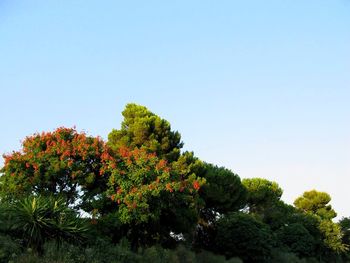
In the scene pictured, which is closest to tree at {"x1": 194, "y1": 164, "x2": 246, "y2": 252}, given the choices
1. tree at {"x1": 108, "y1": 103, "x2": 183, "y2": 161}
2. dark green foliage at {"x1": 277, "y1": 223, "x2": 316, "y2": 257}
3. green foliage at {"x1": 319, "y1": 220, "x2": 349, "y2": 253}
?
tree at {"x1": 108, "y1": 103, "x2": 183, "y2": 161}

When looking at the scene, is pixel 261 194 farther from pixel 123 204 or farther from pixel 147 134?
pixel 123 204

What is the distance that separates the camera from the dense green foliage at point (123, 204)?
60.1 feet

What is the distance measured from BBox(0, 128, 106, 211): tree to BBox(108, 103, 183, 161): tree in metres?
11.8

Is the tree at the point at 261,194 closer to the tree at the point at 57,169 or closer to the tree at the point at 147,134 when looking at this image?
the tree at the point at 147,134

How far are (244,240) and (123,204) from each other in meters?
11.1

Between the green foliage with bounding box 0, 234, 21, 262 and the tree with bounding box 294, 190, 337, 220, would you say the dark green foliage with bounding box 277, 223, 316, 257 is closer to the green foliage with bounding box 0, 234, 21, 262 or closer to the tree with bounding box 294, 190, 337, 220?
the green foliage with bounding box 0, 234, 21, 262

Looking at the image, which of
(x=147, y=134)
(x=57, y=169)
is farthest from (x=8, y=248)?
(x=147, y=134)

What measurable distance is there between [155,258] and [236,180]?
21664 millimetres

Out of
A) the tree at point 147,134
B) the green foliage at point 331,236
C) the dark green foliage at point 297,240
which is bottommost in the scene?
the dark green foliage at point 297,240

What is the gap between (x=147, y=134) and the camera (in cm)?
3772

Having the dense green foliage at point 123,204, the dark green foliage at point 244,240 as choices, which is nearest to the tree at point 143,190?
the dense green foliage at point 123,204

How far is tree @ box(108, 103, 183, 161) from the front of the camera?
122ft

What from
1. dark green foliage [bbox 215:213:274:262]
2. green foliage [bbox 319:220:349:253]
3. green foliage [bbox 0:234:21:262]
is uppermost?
green foliage [bbox 319:220:349:253]

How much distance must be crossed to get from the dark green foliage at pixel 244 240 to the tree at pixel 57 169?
1079 cm
